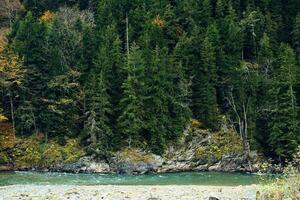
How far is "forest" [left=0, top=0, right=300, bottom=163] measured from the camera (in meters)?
49.8

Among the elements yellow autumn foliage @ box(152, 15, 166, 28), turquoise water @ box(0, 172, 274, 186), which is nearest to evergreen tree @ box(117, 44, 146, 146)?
turquoise water @ box(0, 172, 274, 186)

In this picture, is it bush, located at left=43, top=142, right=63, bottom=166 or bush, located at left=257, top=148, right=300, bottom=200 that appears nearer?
bush, located at left=257, top=148, right=300, bottom=200

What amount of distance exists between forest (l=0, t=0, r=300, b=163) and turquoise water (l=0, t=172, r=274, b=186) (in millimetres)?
6054

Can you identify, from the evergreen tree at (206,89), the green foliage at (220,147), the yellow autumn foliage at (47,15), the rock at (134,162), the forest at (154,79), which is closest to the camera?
the rock at (134,162)

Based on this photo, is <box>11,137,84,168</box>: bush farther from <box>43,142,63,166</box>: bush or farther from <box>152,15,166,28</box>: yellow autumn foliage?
<box>152,15,166,28</box>: yellow autumn foliage

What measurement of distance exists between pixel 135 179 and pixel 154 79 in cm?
1458

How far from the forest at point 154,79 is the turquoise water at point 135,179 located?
6.05 metres

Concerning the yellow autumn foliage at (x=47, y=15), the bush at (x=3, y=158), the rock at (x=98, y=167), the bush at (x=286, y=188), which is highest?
the yellow autumn foliage at (x=47, y=15)

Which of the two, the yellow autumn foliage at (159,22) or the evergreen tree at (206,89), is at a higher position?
the yellow autumn foliage at (159,22)

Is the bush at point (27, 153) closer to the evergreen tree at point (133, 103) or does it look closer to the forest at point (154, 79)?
the forest at point (154, 79)

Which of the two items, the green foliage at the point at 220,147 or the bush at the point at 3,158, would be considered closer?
the bush at the point at 3,158

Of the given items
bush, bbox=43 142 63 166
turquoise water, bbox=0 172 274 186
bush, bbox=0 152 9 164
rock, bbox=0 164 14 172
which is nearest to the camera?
turquoise water, bbox=0 172 274 186

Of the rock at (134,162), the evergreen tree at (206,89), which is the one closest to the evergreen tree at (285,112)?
the evergreen tree at (206,89)

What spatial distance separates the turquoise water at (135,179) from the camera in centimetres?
3656
